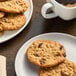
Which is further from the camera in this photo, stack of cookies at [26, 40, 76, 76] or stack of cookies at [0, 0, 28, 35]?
stack of cookies at [0, 0, 28, 35]

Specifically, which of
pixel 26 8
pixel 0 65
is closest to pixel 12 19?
pixel 26 8

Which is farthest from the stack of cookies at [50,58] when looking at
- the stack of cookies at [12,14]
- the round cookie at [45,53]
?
the stack of cookies at [12,14]

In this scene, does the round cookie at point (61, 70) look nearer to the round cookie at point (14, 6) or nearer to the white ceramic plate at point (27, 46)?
the white ceramic plate at point (27, 46)

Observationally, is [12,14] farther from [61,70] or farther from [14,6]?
[61,70]

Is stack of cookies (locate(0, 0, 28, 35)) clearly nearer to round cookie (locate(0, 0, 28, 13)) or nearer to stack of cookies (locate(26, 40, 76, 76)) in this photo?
round cookie (locate(0, 0, 28, 13))

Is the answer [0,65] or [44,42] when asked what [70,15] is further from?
[0,65]

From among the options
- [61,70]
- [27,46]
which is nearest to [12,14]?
[27,46]

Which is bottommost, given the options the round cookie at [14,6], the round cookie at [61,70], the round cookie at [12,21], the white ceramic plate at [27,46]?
the round cookie at [61,70]

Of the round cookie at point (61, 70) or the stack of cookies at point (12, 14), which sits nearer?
the round cookie at point (61, 70)

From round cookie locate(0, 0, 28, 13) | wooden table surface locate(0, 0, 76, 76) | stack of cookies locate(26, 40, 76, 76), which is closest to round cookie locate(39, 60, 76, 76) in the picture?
stack of cookies locate(26, 40, 76, 76)
